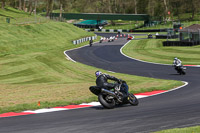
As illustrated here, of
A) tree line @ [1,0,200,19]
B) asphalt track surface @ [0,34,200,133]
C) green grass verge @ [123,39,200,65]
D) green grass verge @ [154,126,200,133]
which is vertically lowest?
green grass verge @ [123,39,200,65]

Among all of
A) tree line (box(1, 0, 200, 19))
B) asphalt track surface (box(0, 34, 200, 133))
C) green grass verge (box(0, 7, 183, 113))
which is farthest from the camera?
tree line (box(1, 0, 200, 19))

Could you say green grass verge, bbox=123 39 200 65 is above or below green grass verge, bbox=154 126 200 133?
below

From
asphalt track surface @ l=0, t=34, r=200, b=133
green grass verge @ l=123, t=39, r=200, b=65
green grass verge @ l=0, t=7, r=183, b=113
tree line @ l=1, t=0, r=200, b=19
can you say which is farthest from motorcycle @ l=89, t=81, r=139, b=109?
tree line @ l=1, t=0, r=200, b=19

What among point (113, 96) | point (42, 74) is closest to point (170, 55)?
point (42, 74)

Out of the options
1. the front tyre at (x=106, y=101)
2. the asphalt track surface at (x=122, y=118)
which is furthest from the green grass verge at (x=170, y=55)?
the front tyre at (x=106, y=101)

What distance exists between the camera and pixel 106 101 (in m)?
15.2

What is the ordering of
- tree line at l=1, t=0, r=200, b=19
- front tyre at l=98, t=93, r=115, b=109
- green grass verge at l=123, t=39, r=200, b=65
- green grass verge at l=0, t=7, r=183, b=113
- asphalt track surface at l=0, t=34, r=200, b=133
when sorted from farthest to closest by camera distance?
tree line at l=1, t=0, r=200, b=19 → green grass verge at l=123, t=39, r=200, b=65 → green grass verge at l=0, t=7, r=183, b=113 → front tyre at l=98, t=93, r=115, b=109 → asphalt track surface at l=0, t=34, r=200, b=133

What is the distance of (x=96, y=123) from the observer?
12.3 meters

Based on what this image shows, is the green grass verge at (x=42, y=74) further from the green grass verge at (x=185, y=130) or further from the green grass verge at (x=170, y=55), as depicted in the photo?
the green grass verge at (x=170, y=55)

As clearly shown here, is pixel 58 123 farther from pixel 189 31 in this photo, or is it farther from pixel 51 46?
pixel 51 46

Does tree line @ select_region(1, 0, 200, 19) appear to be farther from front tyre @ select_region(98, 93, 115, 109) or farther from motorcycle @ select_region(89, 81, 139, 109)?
front tyre @ select_region(98, 93, 115, 109)

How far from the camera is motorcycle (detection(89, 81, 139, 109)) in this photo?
15008 millimetres

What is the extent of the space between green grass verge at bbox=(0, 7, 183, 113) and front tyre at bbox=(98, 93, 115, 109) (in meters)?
2.17

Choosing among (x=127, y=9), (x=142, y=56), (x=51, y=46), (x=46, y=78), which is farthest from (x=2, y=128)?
(x=127, y=9)
